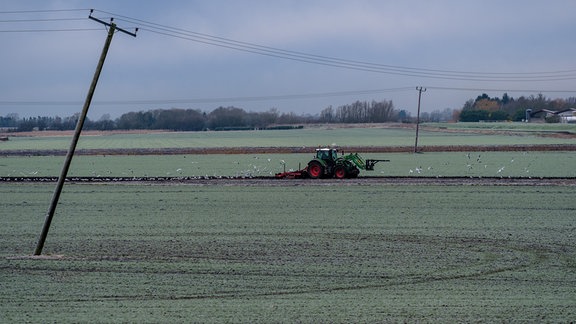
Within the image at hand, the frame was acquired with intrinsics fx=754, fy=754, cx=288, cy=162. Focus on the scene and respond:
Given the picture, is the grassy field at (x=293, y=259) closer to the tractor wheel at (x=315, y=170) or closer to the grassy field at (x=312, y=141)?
the tractor wheel at (x=315, y=170)

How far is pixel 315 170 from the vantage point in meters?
42.9

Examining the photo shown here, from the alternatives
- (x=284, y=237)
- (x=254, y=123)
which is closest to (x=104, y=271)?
(x=284, y=237)

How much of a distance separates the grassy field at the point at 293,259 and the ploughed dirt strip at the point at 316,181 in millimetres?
6006

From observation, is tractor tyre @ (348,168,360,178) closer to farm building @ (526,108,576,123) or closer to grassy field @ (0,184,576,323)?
grassy field @ (0,184,576,323)

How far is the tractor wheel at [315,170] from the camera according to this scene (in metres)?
42.7

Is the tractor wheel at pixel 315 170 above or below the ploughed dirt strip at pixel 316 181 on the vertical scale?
above

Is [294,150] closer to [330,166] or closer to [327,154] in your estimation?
[327,154]

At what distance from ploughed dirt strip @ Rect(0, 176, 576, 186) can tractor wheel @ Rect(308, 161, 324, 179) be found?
39 cm

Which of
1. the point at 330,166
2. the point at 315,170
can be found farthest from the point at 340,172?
the point at 315,170

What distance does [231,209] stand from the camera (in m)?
31.0

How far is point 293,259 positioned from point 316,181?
21.7 m

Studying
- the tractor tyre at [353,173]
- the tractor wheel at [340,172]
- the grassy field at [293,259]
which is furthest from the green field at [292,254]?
the tractor tyre at [353,173]

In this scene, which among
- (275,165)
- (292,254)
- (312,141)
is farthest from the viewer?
(312,141)

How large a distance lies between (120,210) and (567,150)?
54421mm
